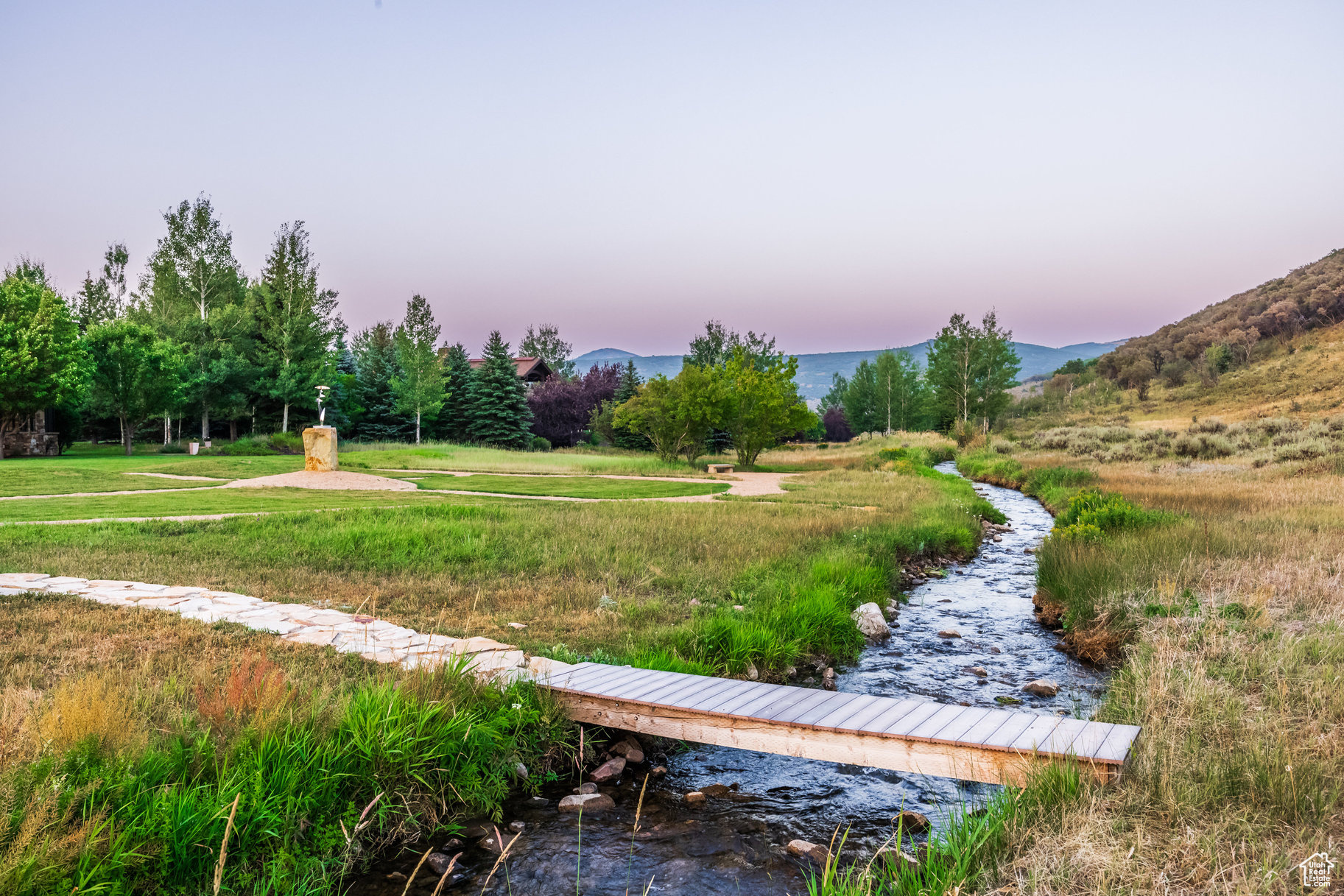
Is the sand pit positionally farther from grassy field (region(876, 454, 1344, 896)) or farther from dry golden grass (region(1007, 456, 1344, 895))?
dry golden grass (region(1007, 456, 1344, 895))

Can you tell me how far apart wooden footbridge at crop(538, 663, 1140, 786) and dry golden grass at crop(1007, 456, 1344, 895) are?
32cm

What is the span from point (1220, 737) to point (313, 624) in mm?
6491

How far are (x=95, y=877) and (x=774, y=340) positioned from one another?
60.7 meters

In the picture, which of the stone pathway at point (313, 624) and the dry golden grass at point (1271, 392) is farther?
the dry golden grass at point (1271, 392)

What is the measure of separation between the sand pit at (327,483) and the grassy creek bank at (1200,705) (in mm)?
16135

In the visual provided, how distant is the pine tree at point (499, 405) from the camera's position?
1877 inches

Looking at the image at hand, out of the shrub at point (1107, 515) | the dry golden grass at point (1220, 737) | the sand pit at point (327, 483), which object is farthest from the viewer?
the sand pit at point (327, 483)

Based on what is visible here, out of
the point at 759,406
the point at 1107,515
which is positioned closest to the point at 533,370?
the point at 759,406

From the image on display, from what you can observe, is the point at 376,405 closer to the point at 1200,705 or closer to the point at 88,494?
the point at 88,494

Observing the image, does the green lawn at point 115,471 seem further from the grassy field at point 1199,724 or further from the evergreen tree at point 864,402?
the evergreen tree at point 864,402

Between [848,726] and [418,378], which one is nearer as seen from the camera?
[848,726]

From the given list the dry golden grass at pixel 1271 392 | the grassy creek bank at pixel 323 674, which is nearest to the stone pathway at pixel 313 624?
the grassy creek bank at pixel 323 674

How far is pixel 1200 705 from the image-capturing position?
14.4ft

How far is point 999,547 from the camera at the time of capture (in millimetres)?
14211
